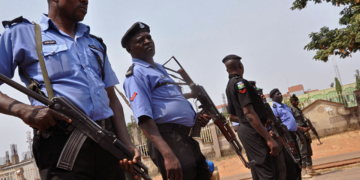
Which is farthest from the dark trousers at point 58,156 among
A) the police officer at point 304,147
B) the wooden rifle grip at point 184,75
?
the police officer at point 304,147

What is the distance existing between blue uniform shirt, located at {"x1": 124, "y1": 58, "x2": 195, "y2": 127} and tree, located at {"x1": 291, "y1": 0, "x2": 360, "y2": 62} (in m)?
13.9

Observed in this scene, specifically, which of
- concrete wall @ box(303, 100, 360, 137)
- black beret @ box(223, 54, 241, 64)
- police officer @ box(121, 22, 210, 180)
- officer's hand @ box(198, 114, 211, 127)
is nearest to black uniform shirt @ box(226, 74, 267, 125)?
black beret @ box(223, 54, 241, 64)

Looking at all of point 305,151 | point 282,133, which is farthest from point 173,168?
point 305,151

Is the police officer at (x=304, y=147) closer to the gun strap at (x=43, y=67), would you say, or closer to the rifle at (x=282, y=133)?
the rifle at (x=282, y=133)

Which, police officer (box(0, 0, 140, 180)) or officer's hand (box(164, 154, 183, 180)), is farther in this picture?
officer's hand (box(164, 154, 183, 180))

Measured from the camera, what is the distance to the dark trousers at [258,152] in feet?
13.4

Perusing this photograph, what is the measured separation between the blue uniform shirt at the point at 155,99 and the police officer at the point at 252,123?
4.14 feet

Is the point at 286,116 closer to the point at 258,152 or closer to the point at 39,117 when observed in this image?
the point at 258,152

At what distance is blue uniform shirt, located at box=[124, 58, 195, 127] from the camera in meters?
2.97

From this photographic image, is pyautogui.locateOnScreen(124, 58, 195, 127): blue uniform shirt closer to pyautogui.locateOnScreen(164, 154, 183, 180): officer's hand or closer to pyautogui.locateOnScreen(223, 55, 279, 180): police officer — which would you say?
pyautogui.locateOnScreen(164, 154, 183, 180): officer's hand

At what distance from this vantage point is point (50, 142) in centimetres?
185

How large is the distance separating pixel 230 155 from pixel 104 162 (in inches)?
608

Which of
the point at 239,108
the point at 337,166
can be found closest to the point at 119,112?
the point at 239,108

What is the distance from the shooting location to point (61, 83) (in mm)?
1979
